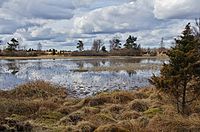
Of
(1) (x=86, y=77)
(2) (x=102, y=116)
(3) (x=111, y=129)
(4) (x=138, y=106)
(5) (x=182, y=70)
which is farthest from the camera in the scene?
(1) (x=86, y=77)

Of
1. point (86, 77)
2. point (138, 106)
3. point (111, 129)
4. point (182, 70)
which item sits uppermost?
point (182, 70)

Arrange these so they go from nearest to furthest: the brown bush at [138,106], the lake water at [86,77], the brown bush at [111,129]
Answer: the brown bush at [111,129], the brown bush at [138,106], the lake water at [86,77]

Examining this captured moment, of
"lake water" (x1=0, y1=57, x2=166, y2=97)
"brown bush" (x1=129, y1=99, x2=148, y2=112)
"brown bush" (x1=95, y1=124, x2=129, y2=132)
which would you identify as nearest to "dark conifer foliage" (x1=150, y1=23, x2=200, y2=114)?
"brown bush" (x1=129, y1=99, x2=148, y2=112)

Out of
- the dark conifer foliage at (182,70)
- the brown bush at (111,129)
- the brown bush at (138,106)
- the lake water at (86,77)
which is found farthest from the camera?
the lake water at (86,77)

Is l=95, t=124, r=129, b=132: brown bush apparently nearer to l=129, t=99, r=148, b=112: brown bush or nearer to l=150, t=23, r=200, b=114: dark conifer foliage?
l=150, t=23, r=200, b=114: dark conifer foliage

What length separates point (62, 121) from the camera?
12.6m

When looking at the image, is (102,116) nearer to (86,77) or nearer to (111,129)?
(111,129)

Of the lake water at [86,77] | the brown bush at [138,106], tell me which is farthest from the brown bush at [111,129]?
the lake water at [86,77]

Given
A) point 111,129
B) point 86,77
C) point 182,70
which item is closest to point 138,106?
point 182,70

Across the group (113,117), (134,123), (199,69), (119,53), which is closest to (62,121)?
(113,117)

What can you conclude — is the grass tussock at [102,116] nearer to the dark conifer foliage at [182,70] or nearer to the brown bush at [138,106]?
the brown bush at [138,106]

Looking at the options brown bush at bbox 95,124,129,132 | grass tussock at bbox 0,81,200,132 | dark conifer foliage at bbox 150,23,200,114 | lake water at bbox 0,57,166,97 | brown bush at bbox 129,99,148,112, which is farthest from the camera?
lake water at bbox 0,57,166,97

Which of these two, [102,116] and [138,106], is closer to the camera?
[102,116]

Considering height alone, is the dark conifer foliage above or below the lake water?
above
